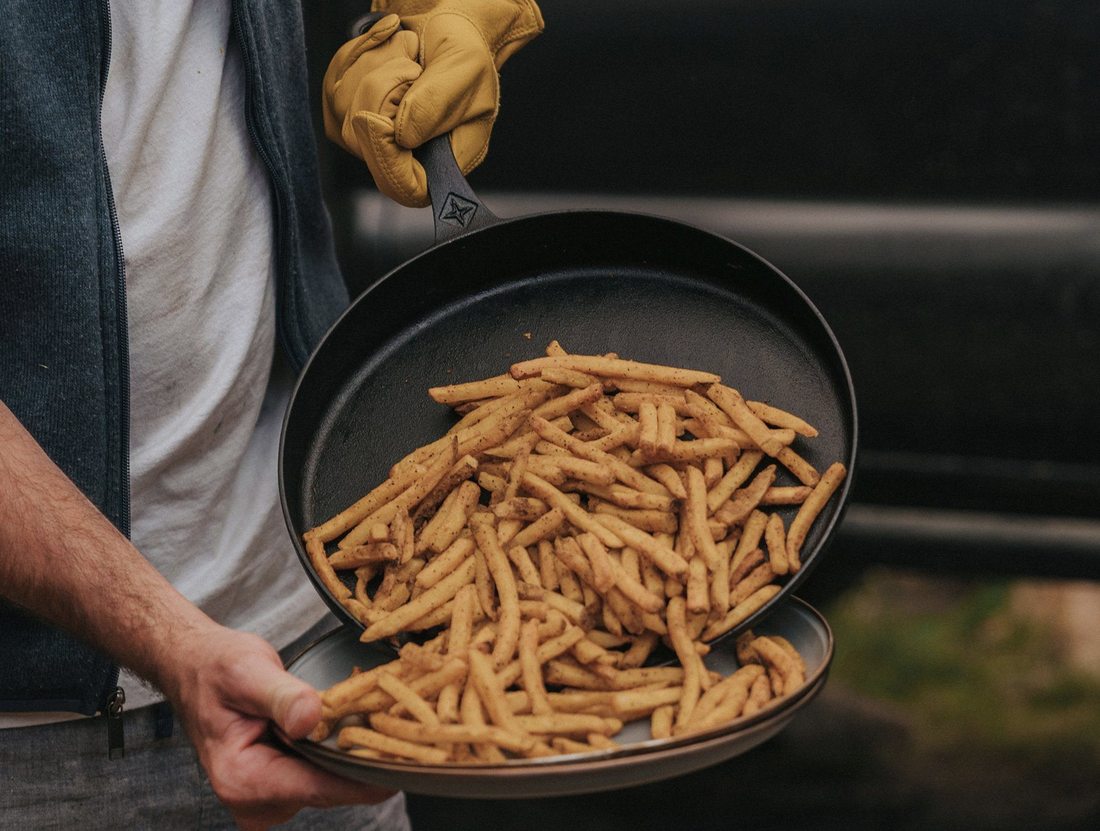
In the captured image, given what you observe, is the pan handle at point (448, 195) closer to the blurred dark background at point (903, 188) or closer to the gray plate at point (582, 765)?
the gray plate at point (582, 765)

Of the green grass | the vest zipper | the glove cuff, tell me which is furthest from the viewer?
the green grass

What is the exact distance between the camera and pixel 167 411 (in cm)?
190

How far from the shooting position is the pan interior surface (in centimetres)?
174

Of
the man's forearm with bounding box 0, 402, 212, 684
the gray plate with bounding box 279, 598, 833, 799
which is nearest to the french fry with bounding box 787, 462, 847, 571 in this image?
the gray plate with bounding box 279, 598, 833, 799

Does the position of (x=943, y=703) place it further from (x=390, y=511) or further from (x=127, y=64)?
(x=127, y=64)

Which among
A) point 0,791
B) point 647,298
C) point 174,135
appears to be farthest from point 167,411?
point 647,298

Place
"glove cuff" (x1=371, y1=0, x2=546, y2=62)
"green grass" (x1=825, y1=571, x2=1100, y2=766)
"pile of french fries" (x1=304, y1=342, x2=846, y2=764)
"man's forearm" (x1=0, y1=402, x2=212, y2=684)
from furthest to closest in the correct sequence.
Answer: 1. "green grass" (x1=825, y1=571, x2=1100, y2=766)
2. "glove cuff" (x1=371, y1=0, x2=546, y2=62)
3. "man's forearm" (x1=0, y1=402, x2=212, y2=684)
4. "pile of french fries" (x1=304, y1=342, x2=846, y2=764)

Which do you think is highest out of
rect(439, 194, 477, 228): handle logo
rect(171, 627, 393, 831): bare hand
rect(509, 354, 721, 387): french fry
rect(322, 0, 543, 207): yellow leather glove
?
rect(322, 0, 543, 207): yellow leather glove

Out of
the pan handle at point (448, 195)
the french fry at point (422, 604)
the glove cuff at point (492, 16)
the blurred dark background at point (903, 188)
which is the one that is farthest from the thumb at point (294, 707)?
the blurred dark background at point (903, 188)

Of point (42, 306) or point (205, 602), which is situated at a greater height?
point (42, 306)

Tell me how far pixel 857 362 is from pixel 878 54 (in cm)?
71

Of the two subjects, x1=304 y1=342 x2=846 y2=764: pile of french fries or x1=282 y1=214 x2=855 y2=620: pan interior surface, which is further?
x1=282 y1=214 x2=855 y2=620: pan interior surface

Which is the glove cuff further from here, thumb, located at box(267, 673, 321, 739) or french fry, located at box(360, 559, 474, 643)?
thumb, located at box(267, 673, 321, 739)

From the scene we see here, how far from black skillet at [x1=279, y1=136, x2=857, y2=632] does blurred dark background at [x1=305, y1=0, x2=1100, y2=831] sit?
1.03 m
